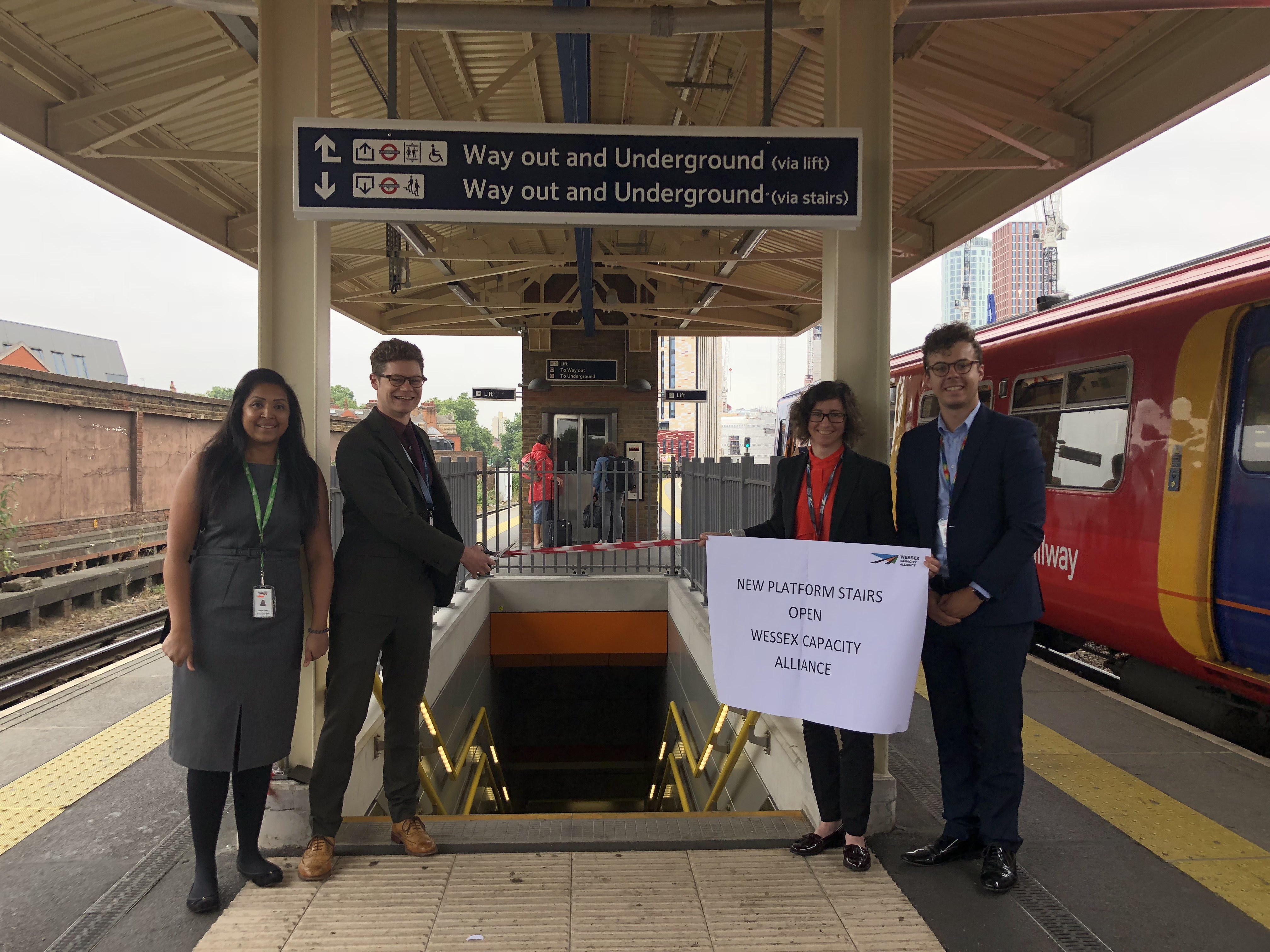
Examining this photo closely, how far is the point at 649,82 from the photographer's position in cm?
733

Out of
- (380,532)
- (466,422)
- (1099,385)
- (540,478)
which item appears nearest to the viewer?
(380,532)

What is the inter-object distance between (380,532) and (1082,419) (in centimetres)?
582

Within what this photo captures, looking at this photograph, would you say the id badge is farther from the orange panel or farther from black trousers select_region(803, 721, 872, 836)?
the orange panel

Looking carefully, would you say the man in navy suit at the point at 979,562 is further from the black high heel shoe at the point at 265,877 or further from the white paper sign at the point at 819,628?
the black high heel shoe at the point at 265,877

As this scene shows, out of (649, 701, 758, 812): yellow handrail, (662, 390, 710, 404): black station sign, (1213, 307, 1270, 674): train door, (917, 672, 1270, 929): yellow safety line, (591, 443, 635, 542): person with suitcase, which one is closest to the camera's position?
(917, 672, 1270, 929): yellow safety line

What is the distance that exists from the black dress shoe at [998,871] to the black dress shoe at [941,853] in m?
0.14

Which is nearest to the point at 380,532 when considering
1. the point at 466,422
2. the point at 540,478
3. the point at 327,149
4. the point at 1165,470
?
the point at 327,149

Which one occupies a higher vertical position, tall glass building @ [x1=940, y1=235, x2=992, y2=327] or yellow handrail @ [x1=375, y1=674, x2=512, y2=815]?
tall glass building @ [x1=940, y1=235, x2=992, y2=327]

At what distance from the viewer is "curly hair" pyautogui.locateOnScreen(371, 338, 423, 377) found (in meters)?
3.13

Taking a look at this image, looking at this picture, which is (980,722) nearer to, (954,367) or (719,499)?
(954,367)

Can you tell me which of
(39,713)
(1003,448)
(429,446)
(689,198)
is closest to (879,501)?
(1003,448)

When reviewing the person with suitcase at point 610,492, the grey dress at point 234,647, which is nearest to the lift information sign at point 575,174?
the grey dress at point 234,647

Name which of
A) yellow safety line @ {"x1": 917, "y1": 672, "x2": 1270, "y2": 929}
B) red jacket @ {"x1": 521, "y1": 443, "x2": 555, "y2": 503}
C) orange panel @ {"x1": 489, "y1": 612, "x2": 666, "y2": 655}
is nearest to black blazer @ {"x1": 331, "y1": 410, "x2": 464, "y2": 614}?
yellow safety line @ {"x1": 917, "y1": 672, "x2": 1270, "y2": 929}

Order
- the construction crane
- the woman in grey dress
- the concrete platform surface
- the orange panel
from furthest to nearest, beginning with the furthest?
the construction crane
the orange panel
the concrete platform surface
the woman in grey dress
